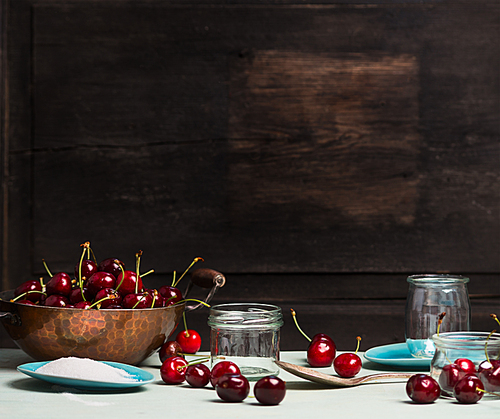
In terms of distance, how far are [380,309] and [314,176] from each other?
0.44m

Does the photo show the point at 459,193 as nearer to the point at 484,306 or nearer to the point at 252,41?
the point at 484,306

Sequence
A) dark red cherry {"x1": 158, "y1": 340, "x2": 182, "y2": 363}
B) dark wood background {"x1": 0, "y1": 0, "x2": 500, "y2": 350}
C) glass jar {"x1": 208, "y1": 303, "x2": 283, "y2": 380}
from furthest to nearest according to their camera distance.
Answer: dark wood background {"x1": 0, "y1": 0, "x2": 500, "y2": 350}, dark red cherry {"x1": 158, "y1": 340, "x2": 182, "y2": 363}, glass jar {"x1": 208, "y1": 303, "x2": 283, "y2": 380}

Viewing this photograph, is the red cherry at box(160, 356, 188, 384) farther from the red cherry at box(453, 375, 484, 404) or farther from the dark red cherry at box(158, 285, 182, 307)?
the red cherry at box(453, 375, 484, 404)

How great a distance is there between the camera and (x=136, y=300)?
852 mm

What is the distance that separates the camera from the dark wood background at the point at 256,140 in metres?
1.75

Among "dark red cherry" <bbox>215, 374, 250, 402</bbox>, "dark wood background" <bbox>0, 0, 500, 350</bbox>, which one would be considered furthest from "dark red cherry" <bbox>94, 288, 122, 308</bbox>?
"dark wood background" <bbox>0, 0, 500, 350</bbox>

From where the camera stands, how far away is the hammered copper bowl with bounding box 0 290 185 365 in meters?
0.82

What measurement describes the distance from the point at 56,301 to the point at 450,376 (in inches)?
21.1

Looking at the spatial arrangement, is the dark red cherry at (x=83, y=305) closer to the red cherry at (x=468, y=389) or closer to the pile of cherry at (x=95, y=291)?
the pile of cherry at (x=95, y=291)

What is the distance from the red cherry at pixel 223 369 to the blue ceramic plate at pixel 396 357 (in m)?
0.27

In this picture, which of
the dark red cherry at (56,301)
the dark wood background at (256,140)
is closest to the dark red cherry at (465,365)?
the dark red cherry at (56,301)

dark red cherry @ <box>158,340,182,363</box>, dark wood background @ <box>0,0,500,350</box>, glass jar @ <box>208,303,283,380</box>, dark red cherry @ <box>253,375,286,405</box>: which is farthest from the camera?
dark wood background @ <box>0,0,500,350</box>

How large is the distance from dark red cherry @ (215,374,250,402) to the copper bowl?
7.1 inches

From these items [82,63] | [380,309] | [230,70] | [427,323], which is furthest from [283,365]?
[82,63]
